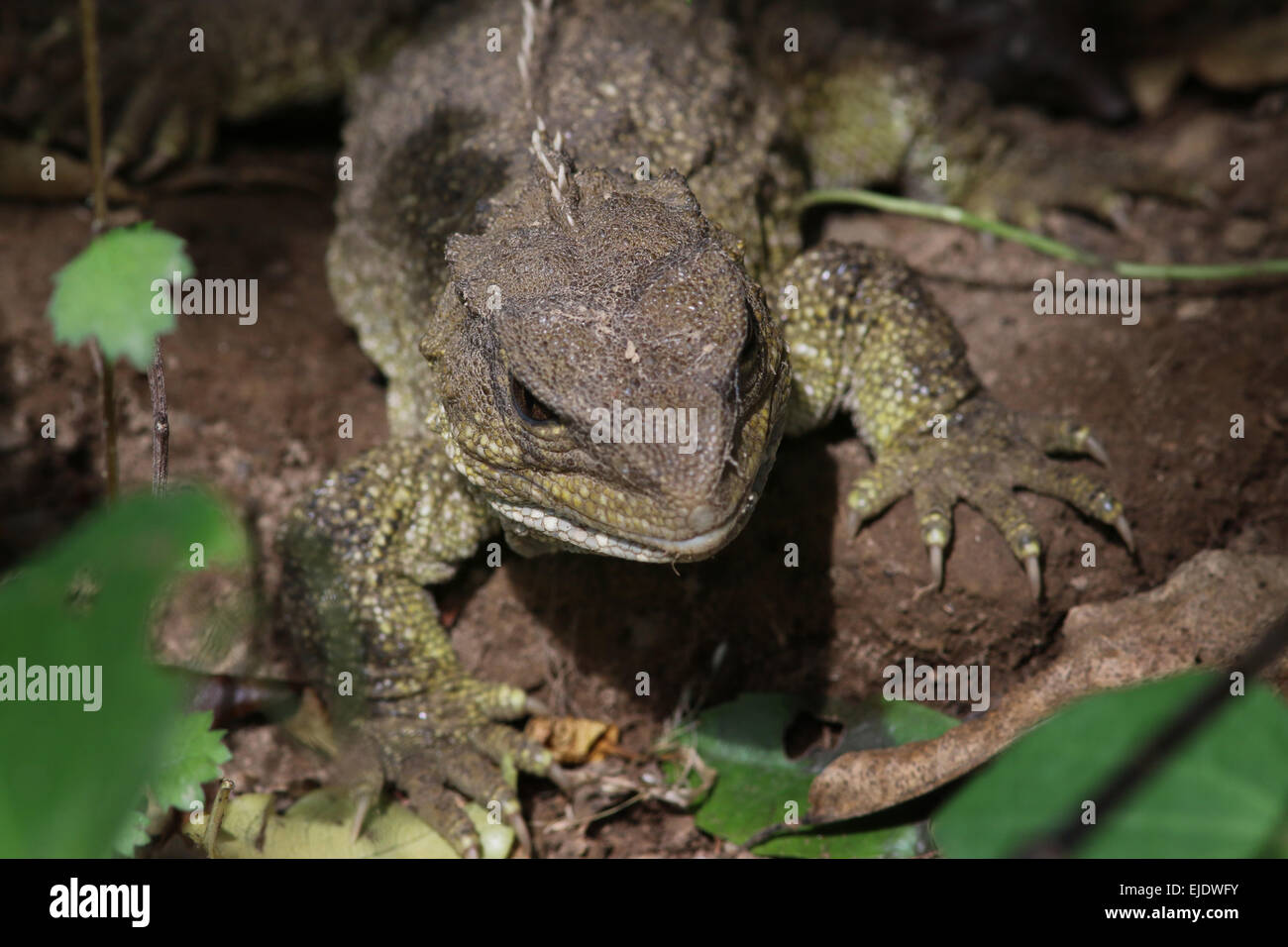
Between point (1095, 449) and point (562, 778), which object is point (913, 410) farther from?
point (562, 778)

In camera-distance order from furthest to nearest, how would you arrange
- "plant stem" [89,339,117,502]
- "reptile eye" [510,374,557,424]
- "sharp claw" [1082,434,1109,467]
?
"sharp claw" [1082,434,1109,467], "plant stem" [89,339,117,502], "reptile eye" [510,374,557,424]

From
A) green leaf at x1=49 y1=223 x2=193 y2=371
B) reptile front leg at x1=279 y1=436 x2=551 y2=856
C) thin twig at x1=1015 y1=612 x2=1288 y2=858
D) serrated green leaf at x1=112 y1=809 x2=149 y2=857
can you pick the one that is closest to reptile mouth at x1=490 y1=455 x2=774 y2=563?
reptile front leg at x1=279 y1=436 x2=551 y2=856

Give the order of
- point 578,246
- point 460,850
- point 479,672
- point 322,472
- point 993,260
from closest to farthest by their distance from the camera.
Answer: point 578,246 < point 460,850 < point 479,672 < point 322,472 < point 993,260

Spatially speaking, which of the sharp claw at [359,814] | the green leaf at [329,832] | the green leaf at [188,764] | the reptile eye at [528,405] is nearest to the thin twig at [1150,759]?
the reptile eye at [528,405]

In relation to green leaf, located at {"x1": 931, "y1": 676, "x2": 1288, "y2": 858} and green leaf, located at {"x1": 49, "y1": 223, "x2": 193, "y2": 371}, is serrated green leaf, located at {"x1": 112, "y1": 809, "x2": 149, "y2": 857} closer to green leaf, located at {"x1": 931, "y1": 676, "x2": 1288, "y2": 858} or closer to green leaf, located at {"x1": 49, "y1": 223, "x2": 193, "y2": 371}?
green leaf, located at {"x1": 49, "y1": 223, "x2": 193, "y2": 371}

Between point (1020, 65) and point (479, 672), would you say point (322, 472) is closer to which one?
point (479, 672)
